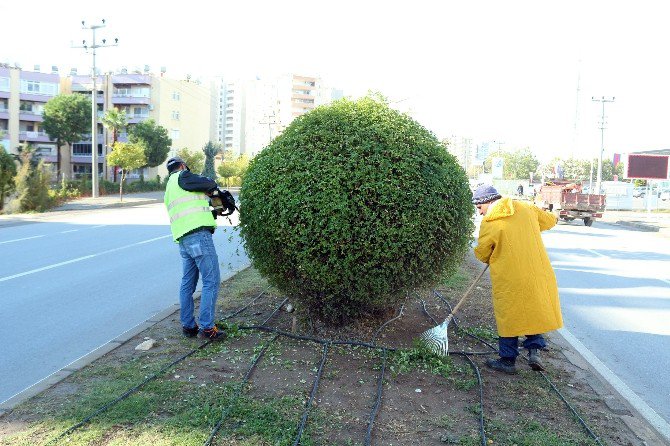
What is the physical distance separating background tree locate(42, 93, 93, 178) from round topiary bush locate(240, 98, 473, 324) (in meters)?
66.3

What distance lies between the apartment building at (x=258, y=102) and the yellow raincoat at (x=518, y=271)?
336 ft

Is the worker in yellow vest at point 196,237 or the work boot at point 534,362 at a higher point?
the worker in yellow vest at point 196,237

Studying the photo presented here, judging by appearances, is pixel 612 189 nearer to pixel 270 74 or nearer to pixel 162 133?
pixel 162 133

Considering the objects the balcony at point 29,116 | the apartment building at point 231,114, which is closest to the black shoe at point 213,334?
the balcony at point 29,116

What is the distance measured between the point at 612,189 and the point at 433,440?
185ft

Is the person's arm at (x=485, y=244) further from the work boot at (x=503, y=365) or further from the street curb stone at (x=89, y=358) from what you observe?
the street curb stone at (x=89, y=358)

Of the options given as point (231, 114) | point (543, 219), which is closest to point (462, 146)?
point (543, 219)

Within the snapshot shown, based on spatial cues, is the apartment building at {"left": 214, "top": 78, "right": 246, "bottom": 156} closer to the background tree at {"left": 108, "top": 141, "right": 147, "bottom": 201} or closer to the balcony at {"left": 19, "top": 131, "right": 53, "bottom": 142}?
the balcony at {"left": 19, "top": 131, "right": 53, "bottom": 142}

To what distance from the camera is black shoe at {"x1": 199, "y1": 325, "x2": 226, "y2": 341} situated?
5.71 meters

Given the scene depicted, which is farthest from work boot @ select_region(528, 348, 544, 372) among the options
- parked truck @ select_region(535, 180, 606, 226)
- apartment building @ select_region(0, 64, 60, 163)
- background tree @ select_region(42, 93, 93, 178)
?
apartment building @ select_region(0, 64, 60, 163)

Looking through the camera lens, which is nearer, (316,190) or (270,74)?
(316,190)

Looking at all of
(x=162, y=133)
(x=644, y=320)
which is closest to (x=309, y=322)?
(x=644, y=320)

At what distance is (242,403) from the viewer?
4.23m

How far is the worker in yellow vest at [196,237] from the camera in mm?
5758
